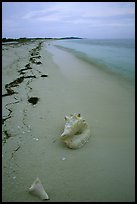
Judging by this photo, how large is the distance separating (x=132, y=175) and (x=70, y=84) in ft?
17.3

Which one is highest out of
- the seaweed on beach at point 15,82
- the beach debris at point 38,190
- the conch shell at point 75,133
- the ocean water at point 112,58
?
the ocean water at point 112,58

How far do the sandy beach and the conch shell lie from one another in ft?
0.38

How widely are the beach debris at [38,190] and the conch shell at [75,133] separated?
3.53 ft

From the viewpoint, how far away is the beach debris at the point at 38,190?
2721 mm

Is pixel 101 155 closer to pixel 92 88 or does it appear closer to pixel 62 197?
pixel 62 197

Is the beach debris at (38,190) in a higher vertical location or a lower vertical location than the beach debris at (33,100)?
lower

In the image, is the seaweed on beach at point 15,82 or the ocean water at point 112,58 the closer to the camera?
the seaweed on beach at point 15,82

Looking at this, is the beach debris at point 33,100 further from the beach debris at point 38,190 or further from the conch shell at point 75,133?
the beach debris at point 38,190

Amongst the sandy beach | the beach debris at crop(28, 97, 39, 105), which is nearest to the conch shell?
the sandy beach

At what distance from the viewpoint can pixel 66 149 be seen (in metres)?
3.72

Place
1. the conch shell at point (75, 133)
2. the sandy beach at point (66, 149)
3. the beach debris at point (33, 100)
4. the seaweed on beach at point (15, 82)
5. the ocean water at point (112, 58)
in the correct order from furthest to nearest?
the ocean water at point (112, 58) → the seaweed on beach at point (15, 82) → the beach debris at point (33, 100) → the conch shell at point (75, 133) → the sandy beach at point (66, 149)

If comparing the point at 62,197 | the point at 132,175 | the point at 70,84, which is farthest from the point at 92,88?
the point at 62,197

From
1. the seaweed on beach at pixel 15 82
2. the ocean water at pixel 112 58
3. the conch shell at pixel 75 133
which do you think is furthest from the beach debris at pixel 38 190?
the ocean water at pixel 112 58

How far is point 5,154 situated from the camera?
11.8ft
